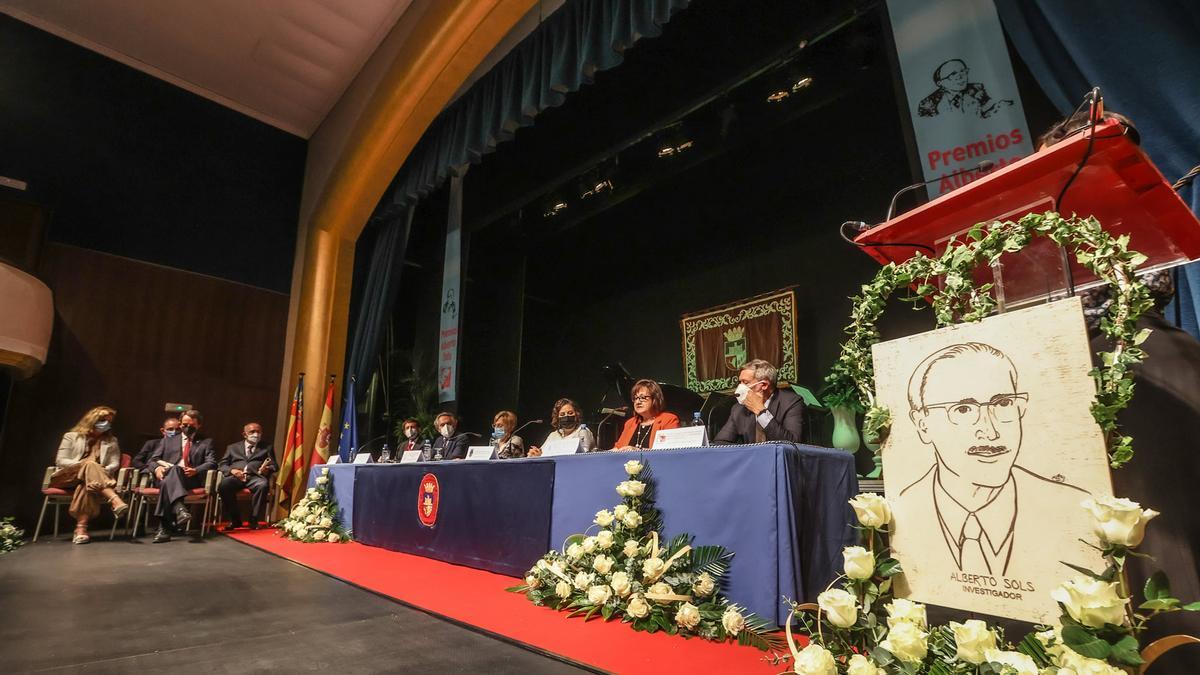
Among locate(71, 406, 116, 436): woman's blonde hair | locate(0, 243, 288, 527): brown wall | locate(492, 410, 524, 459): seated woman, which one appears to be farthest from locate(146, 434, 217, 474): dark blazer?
locate(492, 410, 524, 459): seated woman

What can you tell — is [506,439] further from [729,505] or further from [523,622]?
[729,505]

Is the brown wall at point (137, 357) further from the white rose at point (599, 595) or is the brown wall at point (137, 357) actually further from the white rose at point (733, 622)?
the white rose at point (733, 622)

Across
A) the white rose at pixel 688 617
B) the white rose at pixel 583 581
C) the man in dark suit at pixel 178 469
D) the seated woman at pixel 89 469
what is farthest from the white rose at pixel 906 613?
the seated woman at pixel 89 469

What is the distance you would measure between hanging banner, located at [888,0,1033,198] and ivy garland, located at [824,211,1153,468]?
1.66 meters

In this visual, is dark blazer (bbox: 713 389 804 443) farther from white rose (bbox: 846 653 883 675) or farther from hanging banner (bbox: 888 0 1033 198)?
white rose (bbox: 846 653 883 675)

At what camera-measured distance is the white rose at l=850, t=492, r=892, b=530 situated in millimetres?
872

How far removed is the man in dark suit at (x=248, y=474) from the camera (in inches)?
202

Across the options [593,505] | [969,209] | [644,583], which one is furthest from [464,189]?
[969,209]

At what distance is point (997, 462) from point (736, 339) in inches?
166

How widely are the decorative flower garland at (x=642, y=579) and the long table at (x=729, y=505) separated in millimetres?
49

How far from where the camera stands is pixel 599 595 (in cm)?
194

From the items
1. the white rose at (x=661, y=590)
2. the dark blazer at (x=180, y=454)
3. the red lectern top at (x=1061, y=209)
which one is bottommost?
the white rose at (x=661, y=590)

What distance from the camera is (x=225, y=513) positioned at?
5.67m

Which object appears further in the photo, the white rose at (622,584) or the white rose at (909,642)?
the white rose at (622,584)
